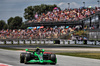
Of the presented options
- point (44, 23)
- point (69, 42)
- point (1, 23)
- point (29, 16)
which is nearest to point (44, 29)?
point (44, 23)

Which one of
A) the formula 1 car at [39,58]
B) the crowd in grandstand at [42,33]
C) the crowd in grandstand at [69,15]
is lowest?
the formula 1 car at [39,58]

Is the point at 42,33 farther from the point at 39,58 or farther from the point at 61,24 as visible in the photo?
the point at 39,58

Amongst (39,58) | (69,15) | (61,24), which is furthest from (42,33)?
(39,58)

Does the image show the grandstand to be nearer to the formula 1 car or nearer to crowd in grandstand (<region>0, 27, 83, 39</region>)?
crowd in grandstand (<region>0, 27, 83, 39</region>)

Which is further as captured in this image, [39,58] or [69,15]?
[69,15]

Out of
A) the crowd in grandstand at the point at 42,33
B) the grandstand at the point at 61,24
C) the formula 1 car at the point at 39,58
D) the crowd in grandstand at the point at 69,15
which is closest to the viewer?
the formula 1 car at the point at 39,58

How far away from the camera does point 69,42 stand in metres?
45.4

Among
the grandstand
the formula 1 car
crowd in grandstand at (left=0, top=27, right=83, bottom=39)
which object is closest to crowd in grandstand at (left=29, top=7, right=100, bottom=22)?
the grandstand

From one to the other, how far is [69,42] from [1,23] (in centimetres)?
8120

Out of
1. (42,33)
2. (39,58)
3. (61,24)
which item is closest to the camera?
(39,58)

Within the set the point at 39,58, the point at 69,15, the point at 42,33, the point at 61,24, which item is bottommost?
the point at 39,58

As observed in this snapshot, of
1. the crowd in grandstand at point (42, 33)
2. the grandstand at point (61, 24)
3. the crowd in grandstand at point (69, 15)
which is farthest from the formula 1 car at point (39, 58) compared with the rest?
the crowd in grandstand at point (69, 15)

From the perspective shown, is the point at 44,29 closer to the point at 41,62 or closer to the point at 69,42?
the point at 69,42

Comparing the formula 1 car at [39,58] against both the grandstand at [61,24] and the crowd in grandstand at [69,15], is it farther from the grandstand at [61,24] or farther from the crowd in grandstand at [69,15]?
the crowd in grandstand at [69,15]
